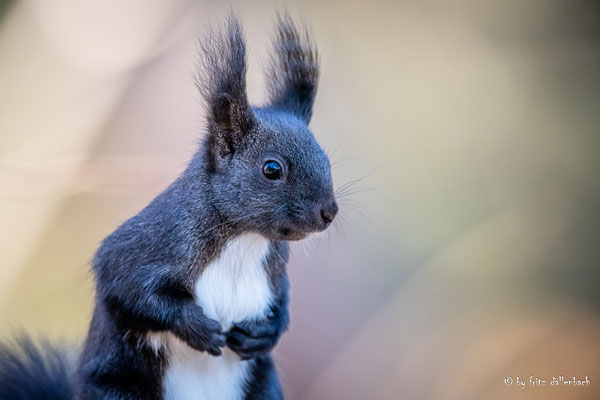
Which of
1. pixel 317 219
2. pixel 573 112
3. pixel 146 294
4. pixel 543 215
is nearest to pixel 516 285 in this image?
pixel 543 215

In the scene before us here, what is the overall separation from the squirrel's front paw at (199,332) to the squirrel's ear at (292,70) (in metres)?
0.49

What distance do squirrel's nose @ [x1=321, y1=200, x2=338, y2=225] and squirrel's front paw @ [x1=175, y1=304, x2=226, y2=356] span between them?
0.28 metres

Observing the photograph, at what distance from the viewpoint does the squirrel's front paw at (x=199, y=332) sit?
1.17 m

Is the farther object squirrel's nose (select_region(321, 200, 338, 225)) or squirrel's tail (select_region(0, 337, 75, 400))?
squirrel's tail (select_region(0, 337, 75, 400))

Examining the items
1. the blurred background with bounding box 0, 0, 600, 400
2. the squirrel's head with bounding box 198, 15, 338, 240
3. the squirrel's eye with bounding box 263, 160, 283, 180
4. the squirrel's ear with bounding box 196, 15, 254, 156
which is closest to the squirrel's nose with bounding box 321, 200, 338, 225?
the squirrel's head with bounding box 198, 15, 338, 240

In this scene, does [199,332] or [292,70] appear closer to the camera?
[199,332]

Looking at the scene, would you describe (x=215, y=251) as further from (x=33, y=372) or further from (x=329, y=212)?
(x=33, y=372)

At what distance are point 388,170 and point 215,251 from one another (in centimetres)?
105

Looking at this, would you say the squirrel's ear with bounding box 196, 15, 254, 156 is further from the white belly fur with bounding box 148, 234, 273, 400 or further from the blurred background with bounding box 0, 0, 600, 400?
the blurred background with bounding box 0, 0, 600, 400

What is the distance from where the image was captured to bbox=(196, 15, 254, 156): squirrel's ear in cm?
117

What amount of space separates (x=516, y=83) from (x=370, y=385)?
109 centimetres

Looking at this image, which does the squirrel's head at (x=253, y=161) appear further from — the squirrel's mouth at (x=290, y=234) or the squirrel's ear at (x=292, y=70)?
the squirrel's ear at (x=292, y=70)

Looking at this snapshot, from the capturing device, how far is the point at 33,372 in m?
1.54

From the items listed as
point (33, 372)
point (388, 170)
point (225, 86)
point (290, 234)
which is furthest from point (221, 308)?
point (388, 170)
